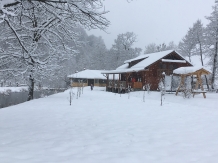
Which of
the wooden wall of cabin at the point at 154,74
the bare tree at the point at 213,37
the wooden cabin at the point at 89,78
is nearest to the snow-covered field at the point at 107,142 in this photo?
the wooden wall of cabin at the point at 154,74

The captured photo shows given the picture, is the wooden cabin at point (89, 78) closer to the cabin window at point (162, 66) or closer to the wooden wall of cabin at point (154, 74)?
the wooden wall of cabin at point (154, 74)

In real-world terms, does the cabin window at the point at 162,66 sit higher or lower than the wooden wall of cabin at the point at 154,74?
higher

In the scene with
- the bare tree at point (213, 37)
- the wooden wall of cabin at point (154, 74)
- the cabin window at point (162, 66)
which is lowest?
the wooden wall of cabin at point (154, 74)

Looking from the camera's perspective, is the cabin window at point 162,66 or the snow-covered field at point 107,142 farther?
the cabin window at point 162,66

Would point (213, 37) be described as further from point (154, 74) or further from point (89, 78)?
point (89, 78)

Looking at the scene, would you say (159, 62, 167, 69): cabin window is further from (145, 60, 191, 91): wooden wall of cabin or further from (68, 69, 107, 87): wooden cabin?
(68, 69, 107, 87): wooden cabin

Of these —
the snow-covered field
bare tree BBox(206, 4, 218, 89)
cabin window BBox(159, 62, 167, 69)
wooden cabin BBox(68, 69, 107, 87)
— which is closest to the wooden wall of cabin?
cabin window BBox(159, 62, 167, 69)

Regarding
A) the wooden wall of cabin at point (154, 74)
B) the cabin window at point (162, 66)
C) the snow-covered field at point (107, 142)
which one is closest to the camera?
the snow-covered field at point (107, 142)

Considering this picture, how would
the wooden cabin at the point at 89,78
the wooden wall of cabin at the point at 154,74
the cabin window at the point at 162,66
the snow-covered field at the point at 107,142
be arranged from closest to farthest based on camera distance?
the snow-covered field at the point at 107,142
the wooden wall of cabin at the point at 154,74
the cabin window at the point at 162,66
the wooden cabin at the point at 89,78

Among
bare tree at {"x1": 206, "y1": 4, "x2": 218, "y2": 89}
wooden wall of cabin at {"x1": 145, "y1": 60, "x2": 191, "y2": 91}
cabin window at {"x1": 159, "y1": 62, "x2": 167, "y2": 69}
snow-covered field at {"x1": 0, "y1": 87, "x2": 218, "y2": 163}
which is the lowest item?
snow-covered field at {"x1": 0, "y1": 87, "x2": 218, "y2": 163}

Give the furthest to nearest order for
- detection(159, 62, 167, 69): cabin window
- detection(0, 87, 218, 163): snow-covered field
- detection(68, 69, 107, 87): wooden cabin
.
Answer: detection(68, 69, 107, 87): wooden cabin, detection(159, 62, 167, 69): cabin window, detection(0, 87, 218, 163): snow-covered field

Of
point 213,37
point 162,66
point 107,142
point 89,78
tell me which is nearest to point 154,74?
point 162,66

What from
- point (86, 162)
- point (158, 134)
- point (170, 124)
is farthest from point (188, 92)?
point (86, 162)

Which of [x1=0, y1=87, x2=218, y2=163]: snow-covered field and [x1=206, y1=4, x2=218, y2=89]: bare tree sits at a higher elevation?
[x1=206, y1=4, x2=218, y2=89]: bare tree
